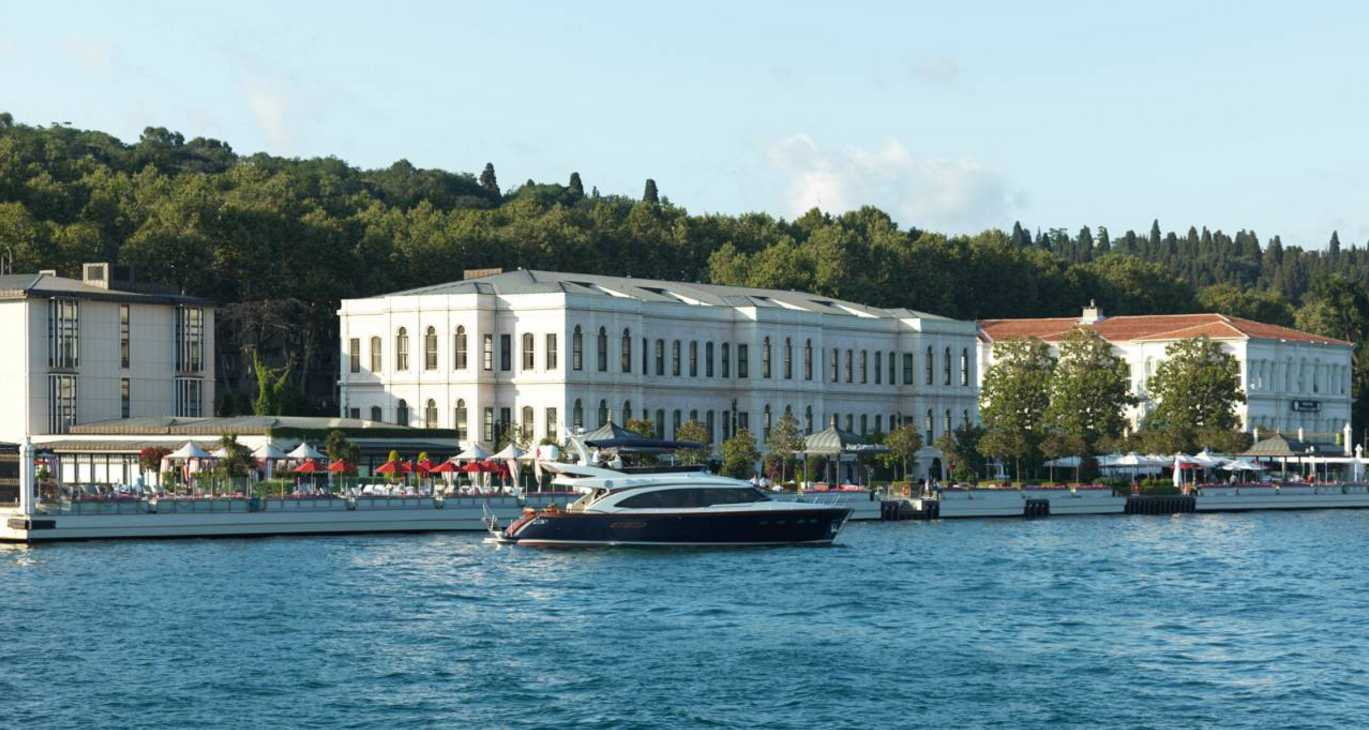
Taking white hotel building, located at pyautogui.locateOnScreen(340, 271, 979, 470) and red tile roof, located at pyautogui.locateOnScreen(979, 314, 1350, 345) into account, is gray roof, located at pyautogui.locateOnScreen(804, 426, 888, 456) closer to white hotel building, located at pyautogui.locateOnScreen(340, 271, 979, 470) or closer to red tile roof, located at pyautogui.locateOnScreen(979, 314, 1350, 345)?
white hotel building, located at pyautogui.locateOnScreen(340, 271, 979, 470)

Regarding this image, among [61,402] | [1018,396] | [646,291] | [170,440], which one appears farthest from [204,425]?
[1018,396]

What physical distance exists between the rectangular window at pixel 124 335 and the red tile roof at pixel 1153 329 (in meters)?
80.9

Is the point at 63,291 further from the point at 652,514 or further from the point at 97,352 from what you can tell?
the point at 652,514

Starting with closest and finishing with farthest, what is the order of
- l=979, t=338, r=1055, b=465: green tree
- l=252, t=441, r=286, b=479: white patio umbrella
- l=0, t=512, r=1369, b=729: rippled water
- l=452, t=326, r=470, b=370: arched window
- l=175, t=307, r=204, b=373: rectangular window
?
l=0, t=512, r=1369, b=729: rippled water → l=252, t=441, r=286, b=479: white patio umbrella → l=175, t=307, r=204, b=373: rectangular window → l=452, t=326, r=470, b=370: arched window → l=979, t=338, r=1055, b=465: green tree

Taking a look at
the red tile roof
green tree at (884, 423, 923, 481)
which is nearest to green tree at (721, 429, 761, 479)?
green tree at (884, 423, 923, 481)

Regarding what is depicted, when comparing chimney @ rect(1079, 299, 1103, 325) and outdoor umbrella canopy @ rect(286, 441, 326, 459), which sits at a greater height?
chimney @ rect(1079, 299, 1103, 325)

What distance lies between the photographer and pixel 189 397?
118438 millimetres

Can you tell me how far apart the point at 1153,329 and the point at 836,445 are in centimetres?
7295

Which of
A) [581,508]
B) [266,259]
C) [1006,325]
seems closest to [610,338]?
[266,259]

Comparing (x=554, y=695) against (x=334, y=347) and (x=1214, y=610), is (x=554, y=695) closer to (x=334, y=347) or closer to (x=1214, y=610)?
(x=1214, y=610)

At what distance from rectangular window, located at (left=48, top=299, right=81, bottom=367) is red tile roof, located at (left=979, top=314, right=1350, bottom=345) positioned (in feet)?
276

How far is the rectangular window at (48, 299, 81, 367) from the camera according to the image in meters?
111

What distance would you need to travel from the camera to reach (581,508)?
275 ft

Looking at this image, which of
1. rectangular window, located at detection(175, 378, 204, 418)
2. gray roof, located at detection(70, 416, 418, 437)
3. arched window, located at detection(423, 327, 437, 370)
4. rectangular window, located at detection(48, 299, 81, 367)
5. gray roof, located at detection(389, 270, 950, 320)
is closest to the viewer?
gray roof, located at detection(70, 416, 418, 437)
